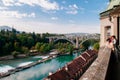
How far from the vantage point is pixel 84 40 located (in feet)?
247

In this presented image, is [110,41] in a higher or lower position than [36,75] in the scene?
higher

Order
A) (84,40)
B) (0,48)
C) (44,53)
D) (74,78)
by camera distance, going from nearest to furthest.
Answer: (74,78) → (0,48) → (44,53) → (84,40)

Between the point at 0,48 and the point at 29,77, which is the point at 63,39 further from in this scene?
the point at 29,77

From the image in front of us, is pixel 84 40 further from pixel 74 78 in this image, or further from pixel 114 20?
pixel 114 20

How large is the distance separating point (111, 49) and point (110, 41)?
1.14 feet

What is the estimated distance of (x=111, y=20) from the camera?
29.3 feet

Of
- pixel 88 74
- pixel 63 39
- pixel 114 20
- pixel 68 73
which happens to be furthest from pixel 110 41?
pixel 63 39

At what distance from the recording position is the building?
8109mm

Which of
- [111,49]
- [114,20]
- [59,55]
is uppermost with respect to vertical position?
[114,20]

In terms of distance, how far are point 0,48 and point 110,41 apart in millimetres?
50992

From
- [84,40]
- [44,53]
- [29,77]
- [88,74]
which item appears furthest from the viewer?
[84,40]

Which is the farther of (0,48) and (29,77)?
(0,48)

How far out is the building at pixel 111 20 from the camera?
8109mm

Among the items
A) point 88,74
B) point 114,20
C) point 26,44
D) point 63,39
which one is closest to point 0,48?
point 26,44
